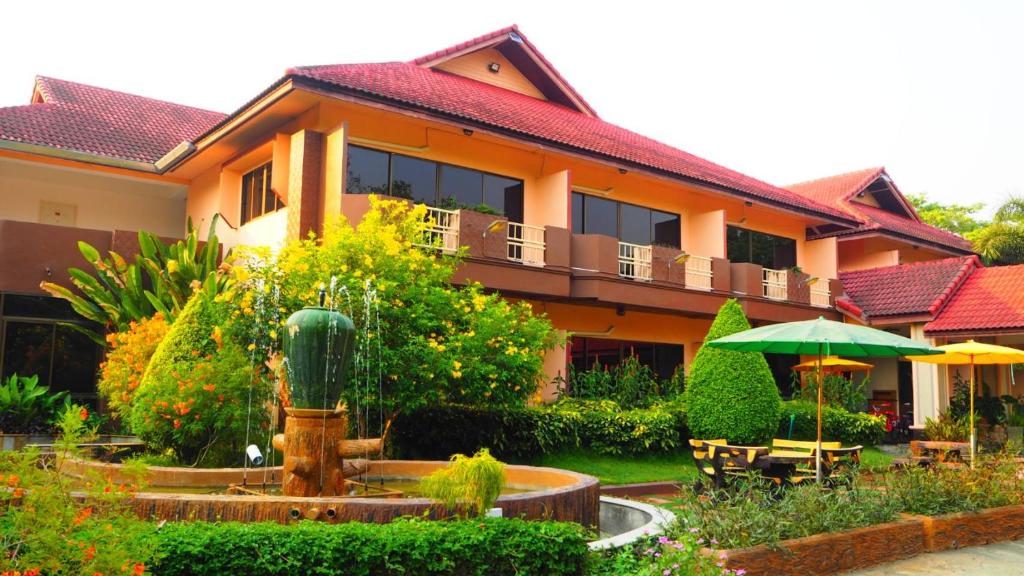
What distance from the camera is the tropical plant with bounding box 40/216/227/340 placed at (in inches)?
604

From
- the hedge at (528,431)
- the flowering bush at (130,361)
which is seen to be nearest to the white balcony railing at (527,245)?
the hedge at (528,431)

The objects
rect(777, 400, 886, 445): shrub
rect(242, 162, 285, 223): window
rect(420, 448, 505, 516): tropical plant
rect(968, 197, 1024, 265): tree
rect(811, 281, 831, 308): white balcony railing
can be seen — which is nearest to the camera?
rect(420, 448, 505, 516): tropical plant

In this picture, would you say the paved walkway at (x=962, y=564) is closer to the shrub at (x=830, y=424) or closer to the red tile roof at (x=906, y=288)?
the shrub at (x=830, y=424)

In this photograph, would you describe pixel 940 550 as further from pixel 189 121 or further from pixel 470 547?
pixel 189 121

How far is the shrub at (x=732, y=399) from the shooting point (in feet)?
48.8

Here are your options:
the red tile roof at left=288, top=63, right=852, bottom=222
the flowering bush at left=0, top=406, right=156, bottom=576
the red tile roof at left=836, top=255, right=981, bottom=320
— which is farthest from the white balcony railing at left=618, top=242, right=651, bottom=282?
the flowering bush at left=0, top=406, right=156, bottom=576

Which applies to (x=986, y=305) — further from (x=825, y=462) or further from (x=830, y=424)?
(x=825, y=462)

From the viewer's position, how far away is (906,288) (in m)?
22.4

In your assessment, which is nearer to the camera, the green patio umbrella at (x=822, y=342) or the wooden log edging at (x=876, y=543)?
the wooden log edging at (x=876, y=543)

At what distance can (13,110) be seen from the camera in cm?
1831

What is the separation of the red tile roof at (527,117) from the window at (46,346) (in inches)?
288

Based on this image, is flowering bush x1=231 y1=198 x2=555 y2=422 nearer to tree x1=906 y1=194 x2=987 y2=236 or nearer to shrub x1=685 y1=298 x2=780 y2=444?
shrub x1=685 y1=298 x2=780 y2=444

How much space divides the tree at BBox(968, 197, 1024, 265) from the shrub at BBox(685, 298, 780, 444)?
71.4ft

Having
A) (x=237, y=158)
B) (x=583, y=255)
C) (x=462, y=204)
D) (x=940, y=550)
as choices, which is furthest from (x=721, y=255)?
(x=940, y=550)
